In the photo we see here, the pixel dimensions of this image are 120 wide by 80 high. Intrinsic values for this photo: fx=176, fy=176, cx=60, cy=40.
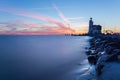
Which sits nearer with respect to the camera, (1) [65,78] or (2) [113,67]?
(2) [113,67]

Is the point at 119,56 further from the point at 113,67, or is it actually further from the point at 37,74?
the point at 37,74

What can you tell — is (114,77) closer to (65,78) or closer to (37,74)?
(65,78)

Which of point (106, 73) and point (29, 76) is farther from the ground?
point (106, 73)

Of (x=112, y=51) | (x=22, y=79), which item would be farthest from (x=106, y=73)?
(x=22, y=79)

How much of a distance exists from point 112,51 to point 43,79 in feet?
37.2

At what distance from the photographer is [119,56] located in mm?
25203

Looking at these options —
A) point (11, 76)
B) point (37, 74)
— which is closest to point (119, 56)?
point (37, 74)

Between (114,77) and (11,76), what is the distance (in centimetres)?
1604

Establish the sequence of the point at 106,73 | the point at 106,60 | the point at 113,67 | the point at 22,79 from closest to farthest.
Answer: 1. the point at 106,73
2. the point at 113,67
3. the point at 106,60
4. the point at 22,79

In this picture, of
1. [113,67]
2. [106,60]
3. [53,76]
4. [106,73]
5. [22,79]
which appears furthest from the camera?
[53,76]

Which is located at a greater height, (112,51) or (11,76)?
(112,51)

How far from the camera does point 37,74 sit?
2803 centimetres

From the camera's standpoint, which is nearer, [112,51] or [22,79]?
[22,79]

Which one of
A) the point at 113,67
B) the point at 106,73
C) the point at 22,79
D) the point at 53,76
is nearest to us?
the point at 106,73
